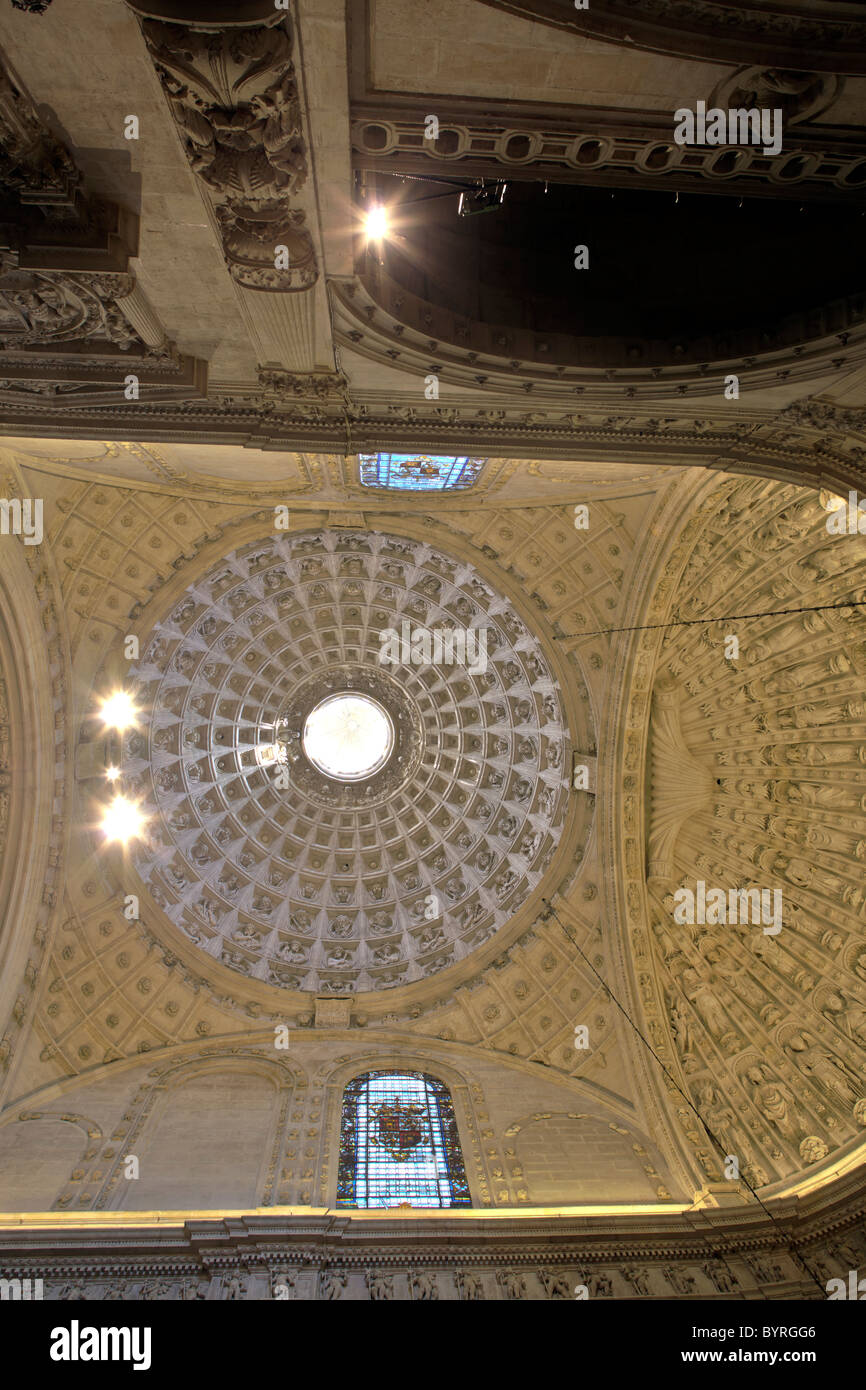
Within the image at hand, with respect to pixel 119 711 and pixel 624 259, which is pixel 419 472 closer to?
pixel 624 259

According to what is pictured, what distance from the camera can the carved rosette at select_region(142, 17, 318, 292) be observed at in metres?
6.66

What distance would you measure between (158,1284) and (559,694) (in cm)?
1555

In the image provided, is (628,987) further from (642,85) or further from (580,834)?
(642,85)

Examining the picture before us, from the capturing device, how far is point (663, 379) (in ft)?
34.8

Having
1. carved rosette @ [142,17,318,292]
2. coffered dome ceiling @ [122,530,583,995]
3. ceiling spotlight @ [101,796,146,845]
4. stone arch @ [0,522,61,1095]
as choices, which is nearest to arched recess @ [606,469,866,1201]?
coffered dome ceiling @ [122,530,583,995]

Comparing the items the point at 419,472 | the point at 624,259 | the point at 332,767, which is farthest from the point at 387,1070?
the point at 624,259

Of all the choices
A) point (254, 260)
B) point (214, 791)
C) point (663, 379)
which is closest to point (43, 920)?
point (214, 791)

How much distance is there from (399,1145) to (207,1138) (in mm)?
4489

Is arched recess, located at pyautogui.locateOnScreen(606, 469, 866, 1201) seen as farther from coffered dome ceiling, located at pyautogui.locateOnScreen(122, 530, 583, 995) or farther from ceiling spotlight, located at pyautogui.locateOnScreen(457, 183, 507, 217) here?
ceiling spotlight, located at pyautogui.locateOnScreen(457, 183, 507, 217)

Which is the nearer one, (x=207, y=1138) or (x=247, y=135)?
(x=247, y=135)

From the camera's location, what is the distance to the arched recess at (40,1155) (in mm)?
15688

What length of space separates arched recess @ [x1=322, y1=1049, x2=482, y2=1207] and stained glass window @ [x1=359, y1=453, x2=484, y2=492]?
49.1 feet

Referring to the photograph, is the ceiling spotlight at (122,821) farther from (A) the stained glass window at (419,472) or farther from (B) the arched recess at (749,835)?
(B) the arched recess at (749,835)

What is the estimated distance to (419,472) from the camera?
55.3 ft
